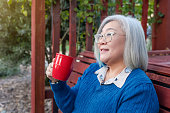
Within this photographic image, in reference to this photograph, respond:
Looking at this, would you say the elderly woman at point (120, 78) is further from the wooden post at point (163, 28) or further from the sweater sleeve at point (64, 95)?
the wooden post at point (163, 28)

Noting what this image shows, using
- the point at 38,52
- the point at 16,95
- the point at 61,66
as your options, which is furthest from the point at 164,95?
the point at 16,95

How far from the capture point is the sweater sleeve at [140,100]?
1.06 m

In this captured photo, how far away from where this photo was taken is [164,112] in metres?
1.18

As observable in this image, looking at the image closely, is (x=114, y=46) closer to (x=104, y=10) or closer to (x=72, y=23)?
(x=72, y=23)

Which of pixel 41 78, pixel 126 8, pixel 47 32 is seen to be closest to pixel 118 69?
pixel 41 78

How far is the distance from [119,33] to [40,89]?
3.82 feet

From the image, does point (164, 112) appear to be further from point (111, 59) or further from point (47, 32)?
point (47, 32)

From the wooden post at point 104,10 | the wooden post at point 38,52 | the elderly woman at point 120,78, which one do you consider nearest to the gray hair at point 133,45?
the elderly woman at point 120,78

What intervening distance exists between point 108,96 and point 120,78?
0.14 metres

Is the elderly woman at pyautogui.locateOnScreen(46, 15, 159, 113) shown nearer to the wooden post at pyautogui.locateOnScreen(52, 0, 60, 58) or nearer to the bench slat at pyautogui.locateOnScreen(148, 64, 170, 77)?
the bench slat at pyautogui.locateOnScreen(148, 64, 170, 77)

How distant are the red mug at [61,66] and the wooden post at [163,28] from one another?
2131 mm

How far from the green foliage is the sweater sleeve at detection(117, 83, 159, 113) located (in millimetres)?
2849

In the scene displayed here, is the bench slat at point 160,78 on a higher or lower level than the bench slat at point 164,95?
higher

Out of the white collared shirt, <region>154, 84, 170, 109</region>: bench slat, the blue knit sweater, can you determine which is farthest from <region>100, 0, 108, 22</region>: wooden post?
<region>154, 84, 170, 109</region>: bench slat
